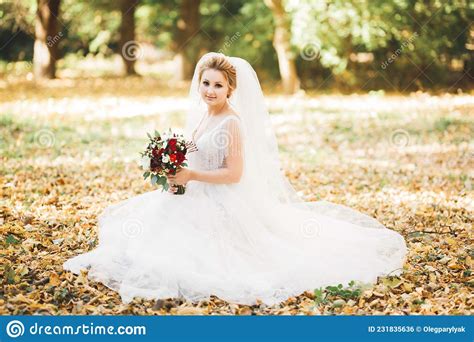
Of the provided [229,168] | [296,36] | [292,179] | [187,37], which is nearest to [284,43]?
[296,36]

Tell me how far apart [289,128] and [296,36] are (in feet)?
12.8

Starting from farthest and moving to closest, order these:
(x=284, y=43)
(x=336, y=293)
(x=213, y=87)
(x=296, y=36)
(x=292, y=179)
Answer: (x=284, y=43)
(x=296, y=36)
(x=292, y=179)
(x=213, y=87)
(x=336, y=293)

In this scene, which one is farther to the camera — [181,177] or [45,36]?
[45,36]

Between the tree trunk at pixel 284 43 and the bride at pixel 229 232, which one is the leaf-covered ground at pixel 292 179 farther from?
the tree trunk at pixel 284 43

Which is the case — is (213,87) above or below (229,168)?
above

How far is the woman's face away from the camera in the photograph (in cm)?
448

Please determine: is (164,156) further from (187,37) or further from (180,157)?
(187,37)

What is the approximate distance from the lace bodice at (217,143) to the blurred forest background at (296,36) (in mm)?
9894

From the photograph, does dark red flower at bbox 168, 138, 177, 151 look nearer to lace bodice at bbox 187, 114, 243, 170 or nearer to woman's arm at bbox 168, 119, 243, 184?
woman's arm at bbox 168, 119, 243, 184

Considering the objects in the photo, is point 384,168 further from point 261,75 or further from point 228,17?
point 228,17

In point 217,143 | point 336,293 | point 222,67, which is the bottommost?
point 336,293

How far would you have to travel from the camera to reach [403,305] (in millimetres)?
4191

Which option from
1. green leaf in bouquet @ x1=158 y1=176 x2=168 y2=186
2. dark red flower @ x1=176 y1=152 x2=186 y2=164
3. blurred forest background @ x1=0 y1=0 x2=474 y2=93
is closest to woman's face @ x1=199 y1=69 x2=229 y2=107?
dark red flower @ x1=176 y1=152 x2=186 y2=164

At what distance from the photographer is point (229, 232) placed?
177 inches
